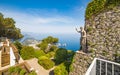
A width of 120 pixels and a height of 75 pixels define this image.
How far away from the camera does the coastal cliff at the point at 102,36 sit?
821 centimetres

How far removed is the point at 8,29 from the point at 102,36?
70.8 ft

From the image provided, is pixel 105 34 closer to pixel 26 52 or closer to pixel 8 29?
pixel 26 52

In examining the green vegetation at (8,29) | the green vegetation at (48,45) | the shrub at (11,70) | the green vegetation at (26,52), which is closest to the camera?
the shrub at (11,70)

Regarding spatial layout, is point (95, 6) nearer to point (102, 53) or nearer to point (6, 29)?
point (102, 53)

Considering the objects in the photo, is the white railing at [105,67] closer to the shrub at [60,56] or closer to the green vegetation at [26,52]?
the shrub at [60,56]

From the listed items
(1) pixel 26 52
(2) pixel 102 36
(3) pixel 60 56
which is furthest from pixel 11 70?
(2) pixel 102 36

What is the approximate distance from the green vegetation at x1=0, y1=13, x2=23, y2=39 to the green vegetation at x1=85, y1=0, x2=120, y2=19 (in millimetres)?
17779

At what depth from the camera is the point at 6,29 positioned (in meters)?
24.9

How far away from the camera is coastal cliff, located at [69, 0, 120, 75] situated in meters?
8.21

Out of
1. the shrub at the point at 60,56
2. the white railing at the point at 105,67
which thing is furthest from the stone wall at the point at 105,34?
the shrub at the point at 60,56

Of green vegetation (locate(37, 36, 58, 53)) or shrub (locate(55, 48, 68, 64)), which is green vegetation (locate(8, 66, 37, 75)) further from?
green vegetation (locate(37, 36, 58, 53))

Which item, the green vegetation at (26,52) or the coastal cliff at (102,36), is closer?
the coastal cliff at (102,36)

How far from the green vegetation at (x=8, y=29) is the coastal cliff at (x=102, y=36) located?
18.1 meters

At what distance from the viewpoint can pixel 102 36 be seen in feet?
29.7
